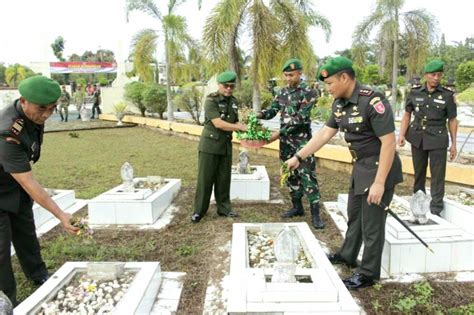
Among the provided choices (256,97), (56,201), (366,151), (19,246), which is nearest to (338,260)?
(366,151)

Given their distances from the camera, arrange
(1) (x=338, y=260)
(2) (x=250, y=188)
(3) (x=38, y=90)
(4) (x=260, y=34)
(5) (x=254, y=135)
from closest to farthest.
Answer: (3) (x=38, y=90) < (1) (x=338, y=260) < (5) (x=254, y=135) < (2) (x=250, y=188) < (4) (x=260, y=34)

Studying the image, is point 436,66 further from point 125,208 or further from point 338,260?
point 125,208

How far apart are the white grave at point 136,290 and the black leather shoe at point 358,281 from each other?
124 cm

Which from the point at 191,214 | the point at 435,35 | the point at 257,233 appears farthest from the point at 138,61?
the point at 257,233

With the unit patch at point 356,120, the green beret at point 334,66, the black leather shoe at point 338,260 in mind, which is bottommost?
the black leather shoe at point 338,260

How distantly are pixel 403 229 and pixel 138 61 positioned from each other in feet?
40.6

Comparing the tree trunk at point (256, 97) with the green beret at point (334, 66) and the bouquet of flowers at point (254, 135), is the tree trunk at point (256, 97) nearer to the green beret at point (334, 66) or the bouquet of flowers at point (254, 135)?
the bouquet of flowers at point (254, 135)

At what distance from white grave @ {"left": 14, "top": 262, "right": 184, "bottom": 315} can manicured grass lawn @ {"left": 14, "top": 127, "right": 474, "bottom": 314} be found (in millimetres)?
113

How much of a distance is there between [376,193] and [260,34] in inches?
261

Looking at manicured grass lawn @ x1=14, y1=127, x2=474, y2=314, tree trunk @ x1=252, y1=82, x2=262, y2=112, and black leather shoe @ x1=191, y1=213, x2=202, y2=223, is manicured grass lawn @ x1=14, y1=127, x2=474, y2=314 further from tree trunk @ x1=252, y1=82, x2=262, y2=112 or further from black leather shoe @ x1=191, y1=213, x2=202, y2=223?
tree trunk @ x1=252, y1=82, x2=262, y2=112

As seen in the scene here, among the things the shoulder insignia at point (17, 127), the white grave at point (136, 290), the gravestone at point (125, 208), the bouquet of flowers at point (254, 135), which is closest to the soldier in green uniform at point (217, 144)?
the bouquet of flowers at point (254, 135)

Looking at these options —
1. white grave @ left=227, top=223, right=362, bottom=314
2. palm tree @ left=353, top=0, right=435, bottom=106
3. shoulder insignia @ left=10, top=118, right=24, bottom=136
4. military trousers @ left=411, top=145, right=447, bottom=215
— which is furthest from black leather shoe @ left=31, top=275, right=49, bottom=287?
palm tree @ left=353, top=0, right=435, bottom=106

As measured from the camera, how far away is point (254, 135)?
180 inches

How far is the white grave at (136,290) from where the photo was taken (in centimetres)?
228
